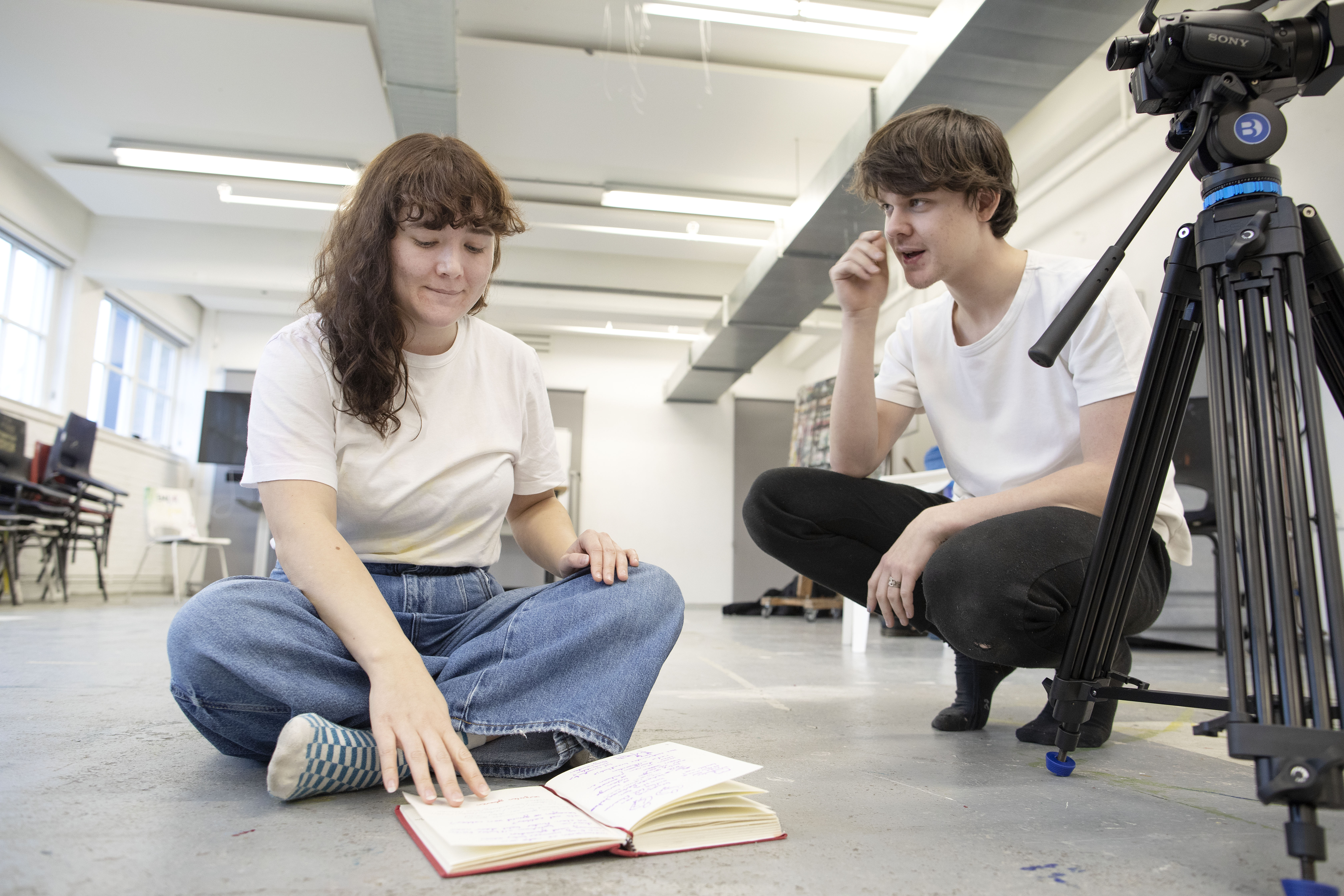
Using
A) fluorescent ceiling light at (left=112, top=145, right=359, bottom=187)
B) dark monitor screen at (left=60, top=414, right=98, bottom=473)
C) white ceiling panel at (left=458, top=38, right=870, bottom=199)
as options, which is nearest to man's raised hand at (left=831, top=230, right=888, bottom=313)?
white ceiling panel at (left=458, top=38, right=870, bottom=199)

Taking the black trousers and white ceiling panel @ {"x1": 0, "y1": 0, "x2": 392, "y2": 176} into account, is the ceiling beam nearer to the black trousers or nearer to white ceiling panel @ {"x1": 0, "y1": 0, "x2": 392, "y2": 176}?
the black trousers

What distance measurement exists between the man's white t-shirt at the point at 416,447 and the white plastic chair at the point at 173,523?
235 inches

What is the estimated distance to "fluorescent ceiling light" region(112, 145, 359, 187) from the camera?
543 centimetres

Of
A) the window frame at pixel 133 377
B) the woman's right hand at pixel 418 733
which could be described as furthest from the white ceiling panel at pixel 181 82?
the woman's right hand at pixel 418 733

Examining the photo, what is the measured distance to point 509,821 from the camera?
736mm

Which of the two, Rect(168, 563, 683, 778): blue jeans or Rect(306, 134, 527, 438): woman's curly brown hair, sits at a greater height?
Rect(306, 134, 527, 438): woman's curly brown hair

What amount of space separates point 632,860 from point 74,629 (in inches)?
140

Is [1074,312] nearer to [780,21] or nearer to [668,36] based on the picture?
[780,21]

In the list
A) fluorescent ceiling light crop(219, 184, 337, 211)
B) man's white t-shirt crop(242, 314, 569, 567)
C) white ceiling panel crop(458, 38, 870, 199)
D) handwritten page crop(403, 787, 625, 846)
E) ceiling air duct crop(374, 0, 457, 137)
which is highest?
white ceiling panel crop(458, 38, 870, 199)

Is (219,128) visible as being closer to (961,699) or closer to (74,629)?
(74,629)

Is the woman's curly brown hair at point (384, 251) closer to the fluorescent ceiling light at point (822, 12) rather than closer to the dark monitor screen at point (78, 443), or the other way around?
the fluorescent ceiling light at point (822, 12)

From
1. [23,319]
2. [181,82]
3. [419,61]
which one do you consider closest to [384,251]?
[419,61]

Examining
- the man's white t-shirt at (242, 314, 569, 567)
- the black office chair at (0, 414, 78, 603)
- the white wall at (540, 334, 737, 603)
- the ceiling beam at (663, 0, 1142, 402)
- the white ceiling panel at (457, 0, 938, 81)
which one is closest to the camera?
the man's white t-shirt at (242, 314, 569, 567)

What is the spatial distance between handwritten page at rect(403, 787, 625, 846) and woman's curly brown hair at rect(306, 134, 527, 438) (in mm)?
518
